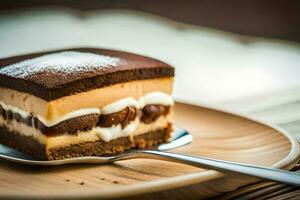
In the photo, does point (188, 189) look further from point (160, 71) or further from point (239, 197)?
point (160, 71)

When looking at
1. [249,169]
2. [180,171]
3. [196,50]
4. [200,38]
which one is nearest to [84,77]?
[180,171]

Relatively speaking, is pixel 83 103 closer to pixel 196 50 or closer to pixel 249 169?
pixel 249 169

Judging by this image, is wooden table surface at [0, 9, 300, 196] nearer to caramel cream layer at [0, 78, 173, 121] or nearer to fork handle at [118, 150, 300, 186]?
caramel cream layer at [0, 78, 173, 121]

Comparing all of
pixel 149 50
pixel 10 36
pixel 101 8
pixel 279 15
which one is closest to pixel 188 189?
pixel 149 50

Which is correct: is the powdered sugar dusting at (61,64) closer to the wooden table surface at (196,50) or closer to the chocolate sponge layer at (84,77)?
the chocolate sponge layer at (84,77)

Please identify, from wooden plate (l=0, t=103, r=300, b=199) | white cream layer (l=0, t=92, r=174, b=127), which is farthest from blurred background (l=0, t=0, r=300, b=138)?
white cream layer (l=0, t=92, r=174, b=127)
